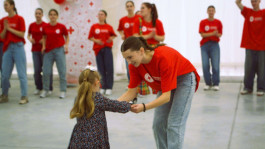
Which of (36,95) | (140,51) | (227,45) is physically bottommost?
(36,95)

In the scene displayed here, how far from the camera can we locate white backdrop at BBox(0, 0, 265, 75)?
8.34 meters

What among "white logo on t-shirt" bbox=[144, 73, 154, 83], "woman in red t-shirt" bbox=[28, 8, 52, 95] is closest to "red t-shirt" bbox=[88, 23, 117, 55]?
"woman in red t-shirt" bbox=[28, 8, 52, 95]

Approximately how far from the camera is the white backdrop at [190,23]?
8.34 meters

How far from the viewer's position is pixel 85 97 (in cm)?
262

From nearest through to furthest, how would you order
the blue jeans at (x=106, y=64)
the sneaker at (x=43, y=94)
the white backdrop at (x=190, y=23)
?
the sneaker at (x=43, y=94), the blue jeans at (x=106, y=64), the white backdrop at (x=190, y=23)

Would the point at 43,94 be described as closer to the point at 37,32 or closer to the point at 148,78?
the point at 37,32

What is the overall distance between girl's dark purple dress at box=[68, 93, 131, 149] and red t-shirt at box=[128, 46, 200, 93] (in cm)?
30

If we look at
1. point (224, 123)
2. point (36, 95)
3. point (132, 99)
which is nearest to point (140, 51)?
point (132, 99)

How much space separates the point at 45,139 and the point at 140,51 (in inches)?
82.5

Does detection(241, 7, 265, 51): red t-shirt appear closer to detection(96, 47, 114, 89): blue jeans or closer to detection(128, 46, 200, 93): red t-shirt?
detection(96, 47, 114, 89): blue jeans

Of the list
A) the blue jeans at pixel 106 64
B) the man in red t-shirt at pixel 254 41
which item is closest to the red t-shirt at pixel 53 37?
the blue jeans at pixel 106 64

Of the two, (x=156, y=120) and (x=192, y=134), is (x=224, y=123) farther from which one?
(x=156, y=120)

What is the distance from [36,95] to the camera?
279 inches

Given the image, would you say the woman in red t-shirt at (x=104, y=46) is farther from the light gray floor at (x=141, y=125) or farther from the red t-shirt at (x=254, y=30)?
the red t-shirt at (x=254, y=30)
